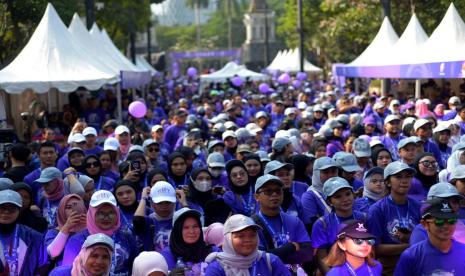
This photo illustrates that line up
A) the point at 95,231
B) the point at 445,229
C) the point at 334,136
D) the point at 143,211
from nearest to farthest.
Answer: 1. the point at 445,229
2. the point at 95,231
3. the point at 143,211
4. the point at 334,136

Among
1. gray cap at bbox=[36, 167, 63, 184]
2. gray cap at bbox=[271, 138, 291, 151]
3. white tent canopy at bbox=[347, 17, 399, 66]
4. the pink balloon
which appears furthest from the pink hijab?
white tent canopy at bbox=[347, 17, 399, 66]

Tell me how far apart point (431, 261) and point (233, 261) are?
1252mm

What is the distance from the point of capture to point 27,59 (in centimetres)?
1506

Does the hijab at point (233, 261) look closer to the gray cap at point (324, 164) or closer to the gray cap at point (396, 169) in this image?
the gray cap at point (396, 169)

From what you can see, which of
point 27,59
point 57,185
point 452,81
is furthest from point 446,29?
point 57,185

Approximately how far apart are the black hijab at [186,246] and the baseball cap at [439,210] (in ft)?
5.22

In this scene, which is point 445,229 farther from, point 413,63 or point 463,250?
point 413,63

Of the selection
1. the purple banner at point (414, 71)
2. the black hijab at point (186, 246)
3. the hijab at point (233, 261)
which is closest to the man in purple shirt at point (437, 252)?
the hijab at point (233, 261)

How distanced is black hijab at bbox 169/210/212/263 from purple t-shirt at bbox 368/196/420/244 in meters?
1.41

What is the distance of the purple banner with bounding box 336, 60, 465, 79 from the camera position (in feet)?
48.8

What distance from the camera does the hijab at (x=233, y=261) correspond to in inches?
172

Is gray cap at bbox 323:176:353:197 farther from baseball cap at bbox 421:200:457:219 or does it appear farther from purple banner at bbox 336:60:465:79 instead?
purple banner at bbox 336:60:465:79

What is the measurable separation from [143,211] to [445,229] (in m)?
2.75

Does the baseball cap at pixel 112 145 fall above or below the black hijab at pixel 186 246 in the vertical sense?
above
